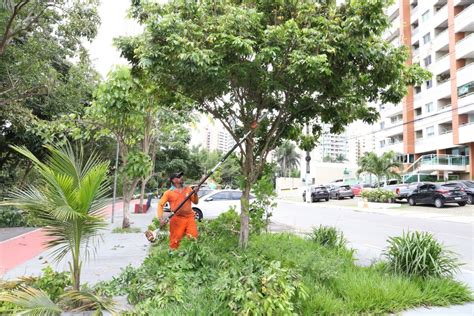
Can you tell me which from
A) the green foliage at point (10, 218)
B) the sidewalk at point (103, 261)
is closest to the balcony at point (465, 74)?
the sidewalk at point (103, 261)

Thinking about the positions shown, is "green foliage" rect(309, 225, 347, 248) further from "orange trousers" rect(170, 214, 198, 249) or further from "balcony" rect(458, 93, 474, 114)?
"balcony" rect(458, 93, 474, 114)

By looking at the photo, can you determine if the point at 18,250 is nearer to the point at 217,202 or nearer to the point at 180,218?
the point at 180,218

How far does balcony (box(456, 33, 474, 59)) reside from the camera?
→ 31.5 meters

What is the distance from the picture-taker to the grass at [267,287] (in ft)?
12.5

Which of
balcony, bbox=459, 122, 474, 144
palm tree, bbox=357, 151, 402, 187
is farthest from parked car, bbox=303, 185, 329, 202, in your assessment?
balcony, bbox=459, 122, 474, 144

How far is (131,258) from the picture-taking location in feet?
26.3

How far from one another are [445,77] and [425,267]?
3808 cm

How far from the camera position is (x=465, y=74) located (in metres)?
32.3

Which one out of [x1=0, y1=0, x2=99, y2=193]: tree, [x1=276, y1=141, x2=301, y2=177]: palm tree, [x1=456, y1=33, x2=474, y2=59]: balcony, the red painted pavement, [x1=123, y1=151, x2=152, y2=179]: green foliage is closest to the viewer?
the red painted pavement

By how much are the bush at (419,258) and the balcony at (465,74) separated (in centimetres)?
3212

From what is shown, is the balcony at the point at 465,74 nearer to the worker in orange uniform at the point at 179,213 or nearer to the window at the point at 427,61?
the window at the point at 427,61

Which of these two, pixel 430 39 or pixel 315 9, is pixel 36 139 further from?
pixel 430 39

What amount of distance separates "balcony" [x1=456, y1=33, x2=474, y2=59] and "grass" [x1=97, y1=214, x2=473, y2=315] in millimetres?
33186

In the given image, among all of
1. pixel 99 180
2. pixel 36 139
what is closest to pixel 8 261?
pixel 99 180
